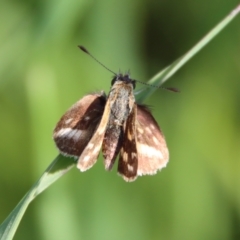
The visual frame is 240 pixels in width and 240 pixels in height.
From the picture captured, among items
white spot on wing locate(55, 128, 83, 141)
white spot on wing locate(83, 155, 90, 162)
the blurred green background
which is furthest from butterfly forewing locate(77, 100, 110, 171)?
the blurred green background

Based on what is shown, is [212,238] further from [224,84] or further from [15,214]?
[15,214]

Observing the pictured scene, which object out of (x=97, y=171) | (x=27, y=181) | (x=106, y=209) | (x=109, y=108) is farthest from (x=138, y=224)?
(x=109, y=108)

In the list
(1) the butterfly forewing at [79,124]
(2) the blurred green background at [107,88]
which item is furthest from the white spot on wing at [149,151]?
(2) the blurred green background at [107,88]

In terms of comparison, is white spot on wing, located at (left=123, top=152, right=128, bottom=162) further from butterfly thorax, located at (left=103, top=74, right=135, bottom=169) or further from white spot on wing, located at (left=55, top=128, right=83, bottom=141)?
white spot on wing, located at (left=55, top=128, right=83, bottom=141)

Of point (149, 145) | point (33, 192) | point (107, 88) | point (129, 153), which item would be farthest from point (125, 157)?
point (107, 88)

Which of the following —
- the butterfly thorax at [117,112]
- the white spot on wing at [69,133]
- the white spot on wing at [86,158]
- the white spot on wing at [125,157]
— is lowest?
the white spot on wing at [86,158]

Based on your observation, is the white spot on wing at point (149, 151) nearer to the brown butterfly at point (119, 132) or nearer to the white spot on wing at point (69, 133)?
the brown butterfly at point (119, 132)

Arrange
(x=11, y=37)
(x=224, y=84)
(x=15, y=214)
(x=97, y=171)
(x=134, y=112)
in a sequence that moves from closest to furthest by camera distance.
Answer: (x=15, y=214)
(x=134, y=112)
(x=97, y=171)
(x=11, y=37)
(x=224, y=84)
